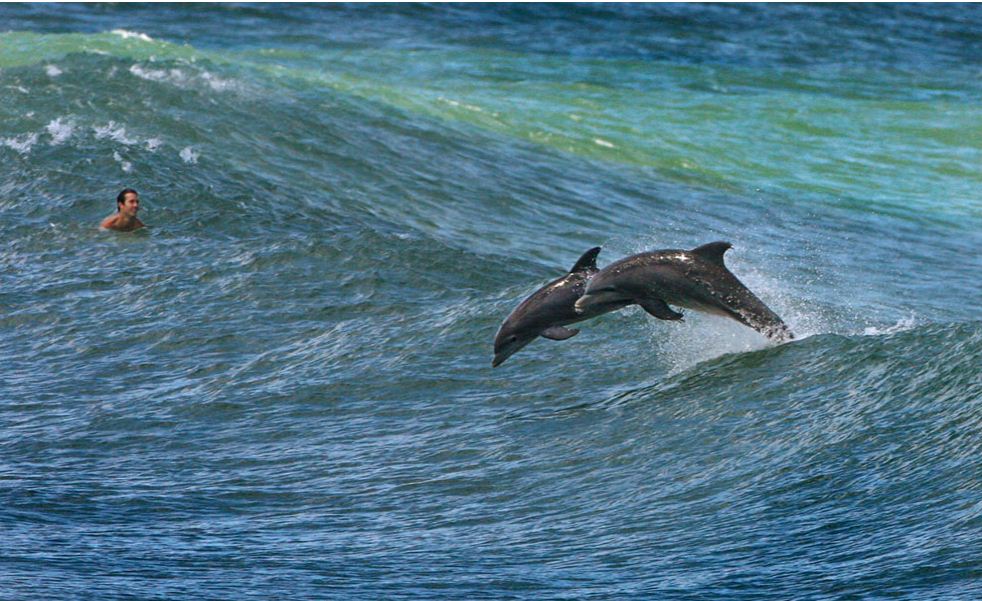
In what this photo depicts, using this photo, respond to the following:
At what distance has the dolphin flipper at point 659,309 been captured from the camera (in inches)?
425

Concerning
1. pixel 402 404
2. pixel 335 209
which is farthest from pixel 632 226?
pixel 402 404

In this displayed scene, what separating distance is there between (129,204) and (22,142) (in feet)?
13.1

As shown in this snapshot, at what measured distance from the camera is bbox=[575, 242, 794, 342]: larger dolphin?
11.0 metres

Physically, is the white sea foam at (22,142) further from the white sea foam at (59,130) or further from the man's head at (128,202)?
the man's head at (128,202)

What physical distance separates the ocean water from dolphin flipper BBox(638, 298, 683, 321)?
79 cm

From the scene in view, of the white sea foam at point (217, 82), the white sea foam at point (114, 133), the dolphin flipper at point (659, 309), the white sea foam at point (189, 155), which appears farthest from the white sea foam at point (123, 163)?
the dolphin flipper at point (659, 309)

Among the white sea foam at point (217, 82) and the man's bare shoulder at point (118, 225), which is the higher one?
the white sea foam at point (217, 82)

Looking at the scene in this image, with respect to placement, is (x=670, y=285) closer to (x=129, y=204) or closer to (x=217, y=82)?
(x=129, y=204)

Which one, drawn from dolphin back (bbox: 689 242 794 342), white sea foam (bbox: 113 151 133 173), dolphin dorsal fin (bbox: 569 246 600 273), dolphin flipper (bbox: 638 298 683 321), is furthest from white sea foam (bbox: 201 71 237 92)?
dolphin flipper (bbox: 638 298 683 321)

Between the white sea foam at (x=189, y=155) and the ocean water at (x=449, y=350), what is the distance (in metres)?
0.08

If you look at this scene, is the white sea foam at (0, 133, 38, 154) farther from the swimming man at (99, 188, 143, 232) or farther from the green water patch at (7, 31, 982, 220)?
the green water patch at (7, 31, 982, 220)

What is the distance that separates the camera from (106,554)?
8.42m

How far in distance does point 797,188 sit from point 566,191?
4265 mm

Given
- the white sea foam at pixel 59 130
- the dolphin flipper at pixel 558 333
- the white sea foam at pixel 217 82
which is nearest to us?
the dolphin flipper at pixel 558 333
